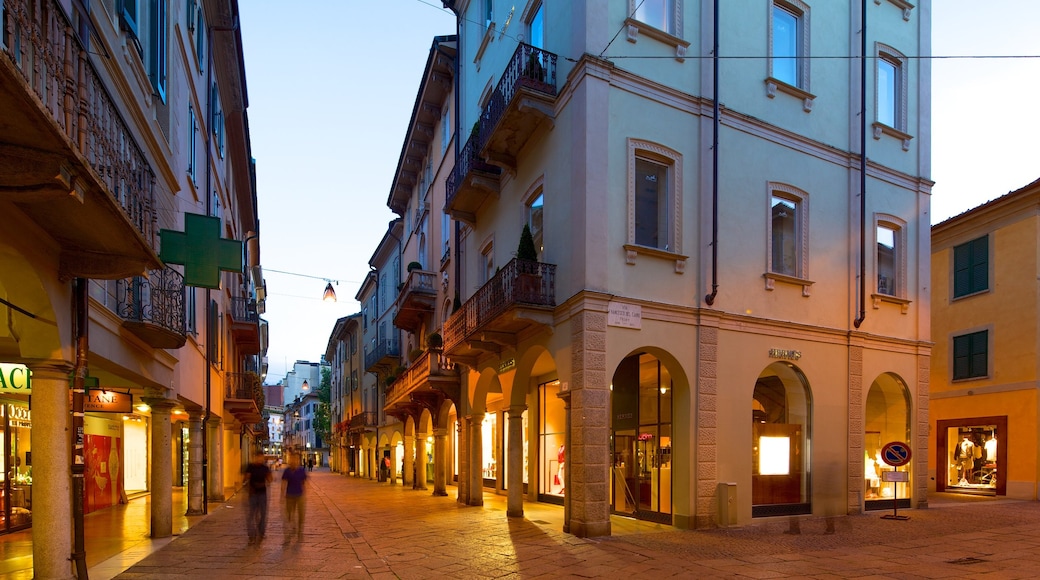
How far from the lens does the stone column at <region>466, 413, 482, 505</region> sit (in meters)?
18.1

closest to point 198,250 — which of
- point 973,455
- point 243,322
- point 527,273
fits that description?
point 527,273

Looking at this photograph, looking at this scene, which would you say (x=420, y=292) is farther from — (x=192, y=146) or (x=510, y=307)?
(x=510, y=307)

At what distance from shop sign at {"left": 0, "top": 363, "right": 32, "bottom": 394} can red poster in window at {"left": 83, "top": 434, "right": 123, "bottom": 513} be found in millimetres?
5919

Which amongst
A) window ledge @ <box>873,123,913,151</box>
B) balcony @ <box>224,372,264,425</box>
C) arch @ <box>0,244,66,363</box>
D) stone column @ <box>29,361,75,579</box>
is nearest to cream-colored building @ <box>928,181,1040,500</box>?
window ledge @ <box>873,123,913,151</box>

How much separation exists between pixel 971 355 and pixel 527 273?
54.4ft

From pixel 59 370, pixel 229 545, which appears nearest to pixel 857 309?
pixel 229 545

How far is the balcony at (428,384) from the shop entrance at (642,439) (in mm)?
6197

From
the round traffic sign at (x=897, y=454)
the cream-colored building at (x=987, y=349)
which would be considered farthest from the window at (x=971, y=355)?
the round traffic sign at (x=897, y=454)

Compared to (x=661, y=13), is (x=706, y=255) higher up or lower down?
lower down

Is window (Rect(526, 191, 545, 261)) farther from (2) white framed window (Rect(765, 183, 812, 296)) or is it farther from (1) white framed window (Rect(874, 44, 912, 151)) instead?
(1) white framed window (Rect(874, 44, 912, 151))

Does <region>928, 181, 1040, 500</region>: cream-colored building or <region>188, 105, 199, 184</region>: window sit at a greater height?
<region>188, 105, 199, 184</region>: window

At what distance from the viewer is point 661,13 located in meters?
13.9

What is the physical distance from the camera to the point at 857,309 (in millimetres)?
15977

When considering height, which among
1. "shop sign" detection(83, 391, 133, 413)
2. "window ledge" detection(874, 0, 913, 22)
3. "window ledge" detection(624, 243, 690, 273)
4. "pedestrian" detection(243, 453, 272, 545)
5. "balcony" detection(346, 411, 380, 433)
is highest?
"window ledge" detection(874, 0, 913, 22)
